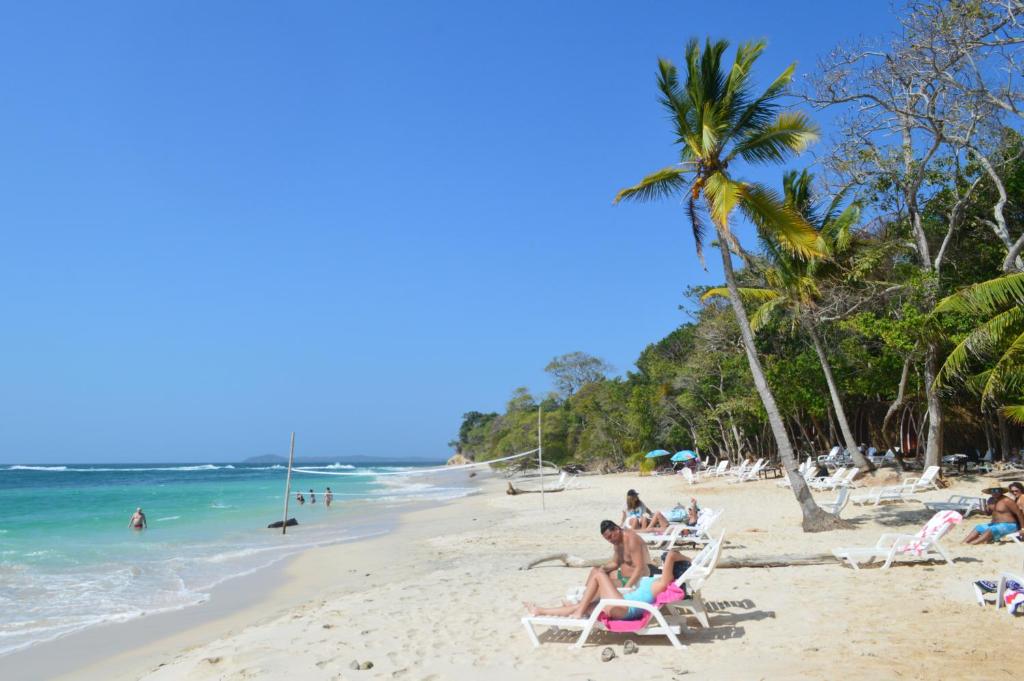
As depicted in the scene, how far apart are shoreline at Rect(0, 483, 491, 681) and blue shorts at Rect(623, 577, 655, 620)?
451cm

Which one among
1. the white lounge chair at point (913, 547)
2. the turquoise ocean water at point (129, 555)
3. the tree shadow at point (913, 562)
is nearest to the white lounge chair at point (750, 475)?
the turquoise ocean water at point (129, 555)

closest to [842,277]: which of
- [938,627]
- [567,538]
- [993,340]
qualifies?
[993,340]

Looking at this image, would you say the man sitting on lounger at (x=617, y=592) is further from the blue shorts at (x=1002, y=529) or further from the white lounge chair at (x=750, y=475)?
the white lounge chair at (x=750, y=475)

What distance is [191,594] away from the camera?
10328mm

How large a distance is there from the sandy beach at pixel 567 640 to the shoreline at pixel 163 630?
0.04 m

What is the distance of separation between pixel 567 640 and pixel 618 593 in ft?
2.06

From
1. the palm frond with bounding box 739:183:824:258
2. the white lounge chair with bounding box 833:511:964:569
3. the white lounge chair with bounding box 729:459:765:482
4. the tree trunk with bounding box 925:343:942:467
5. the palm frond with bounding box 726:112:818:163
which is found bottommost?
the white lounge chair with bounding box 833:511:964:569

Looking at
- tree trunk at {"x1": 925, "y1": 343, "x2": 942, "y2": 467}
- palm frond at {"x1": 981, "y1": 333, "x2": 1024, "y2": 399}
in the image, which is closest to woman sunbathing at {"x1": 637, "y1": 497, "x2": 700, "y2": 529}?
palm frond at {"x1": 981, "y1": 333, "x2": 1024, "y2": 399}

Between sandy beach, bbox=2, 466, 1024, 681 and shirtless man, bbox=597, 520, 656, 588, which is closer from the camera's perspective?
sandy beach, bbox=2, 466, 1024, 681

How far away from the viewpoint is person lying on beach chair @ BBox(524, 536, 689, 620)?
5.45 metres

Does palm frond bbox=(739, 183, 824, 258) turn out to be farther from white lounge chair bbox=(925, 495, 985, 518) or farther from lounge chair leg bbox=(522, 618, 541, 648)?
lounge chair leg bbox=(522, 618, 541, 648)

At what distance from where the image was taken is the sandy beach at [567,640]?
482 cm

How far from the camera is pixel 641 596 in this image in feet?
18.1

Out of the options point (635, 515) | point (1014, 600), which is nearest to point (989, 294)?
point (635, 515)
